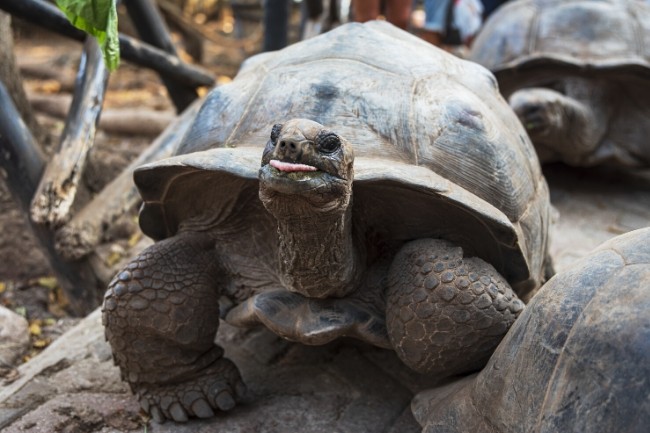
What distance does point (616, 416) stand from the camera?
1427mm

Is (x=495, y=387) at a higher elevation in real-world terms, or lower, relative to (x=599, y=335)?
lower

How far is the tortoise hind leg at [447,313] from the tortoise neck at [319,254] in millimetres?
161

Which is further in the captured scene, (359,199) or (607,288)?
(359,199)

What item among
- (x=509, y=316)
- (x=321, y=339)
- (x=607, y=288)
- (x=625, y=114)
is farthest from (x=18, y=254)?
(x=625, y=114)

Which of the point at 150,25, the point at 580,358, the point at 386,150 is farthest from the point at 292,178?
the point at 150,25

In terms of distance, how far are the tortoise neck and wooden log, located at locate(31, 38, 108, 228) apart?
1609 millimetres

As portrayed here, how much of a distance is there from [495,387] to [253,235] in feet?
3.28

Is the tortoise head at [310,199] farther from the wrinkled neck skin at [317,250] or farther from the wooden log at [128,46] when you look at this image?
the wooden log at [128,46]

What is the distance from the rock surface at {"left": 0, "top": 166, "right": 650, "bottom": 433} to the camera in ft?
7.69

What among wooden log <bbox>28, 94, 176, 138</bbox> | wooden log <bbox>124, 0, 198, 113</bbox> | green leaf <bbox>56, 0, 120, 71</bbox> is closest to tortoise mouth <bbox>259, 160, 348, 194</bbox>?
green leaf <bbox>56, 0, 120, 71</bbox>

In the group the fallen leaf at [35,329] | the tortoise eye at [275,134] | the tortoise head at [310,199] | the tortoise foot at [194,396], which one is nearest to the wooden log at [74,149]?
the fallen leaf at [35,329]

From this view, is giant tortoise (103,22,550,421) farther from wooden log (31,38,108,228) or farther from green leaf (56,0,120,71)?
wooden log (31,38,108,228)

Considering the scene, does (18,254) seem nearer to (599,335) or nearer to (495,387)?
(495,387)

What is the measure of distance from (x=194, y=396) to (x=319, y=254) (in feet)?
2.23
